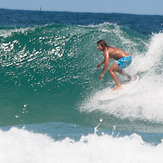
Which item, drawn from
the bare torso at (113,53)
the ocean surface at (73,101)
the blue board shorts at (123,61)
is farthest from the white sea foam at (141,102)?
the bare torso at (113,53)

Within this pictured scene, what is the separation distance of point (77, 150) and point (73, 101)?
383 cm

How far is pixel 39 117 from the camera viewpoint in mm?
6621

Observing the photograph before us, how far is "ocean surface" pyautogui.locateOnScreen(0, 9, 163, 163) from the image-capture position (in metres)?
3.98

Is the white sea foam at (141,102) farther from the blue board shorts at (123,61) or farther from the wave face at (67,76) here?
the blue board shorts at (123,61)

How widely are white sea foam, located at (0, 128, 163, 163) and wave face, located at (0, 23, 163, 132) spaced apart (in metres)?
2.05

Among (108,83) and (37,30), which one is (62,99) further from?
(37,30)

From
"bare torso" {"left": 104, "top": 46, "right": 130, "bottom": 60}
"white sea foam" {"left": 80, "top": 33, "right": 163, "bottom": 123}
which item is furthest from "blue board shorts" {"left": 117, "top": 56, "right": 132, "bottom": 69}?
"white sea foam" {"left": 80, "top": 33, "right": 163, "bottom": 123}

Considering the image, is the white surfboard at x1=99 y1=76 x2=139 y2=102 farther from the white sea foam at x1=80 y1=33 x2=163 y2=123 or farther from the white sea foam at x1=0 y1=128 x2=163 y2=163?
the white sea foam at x1=0 y1=128 x2=163 y2=163

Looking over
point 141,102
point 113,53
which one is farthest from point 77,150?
point 113,53

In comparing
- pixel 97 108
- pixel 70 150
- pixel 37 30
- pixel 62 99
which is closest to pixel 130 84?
pixel 97 108

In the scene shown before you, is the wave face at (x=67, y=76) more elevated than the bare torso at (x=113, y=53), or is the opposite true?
the bare torso at (x=113, y=53)

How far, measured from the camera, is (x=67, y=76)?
9.37m

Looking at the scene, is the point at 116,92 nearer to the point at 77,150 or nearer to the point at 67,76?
the point at 67,76

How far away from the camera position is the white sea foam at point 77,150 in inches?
150
